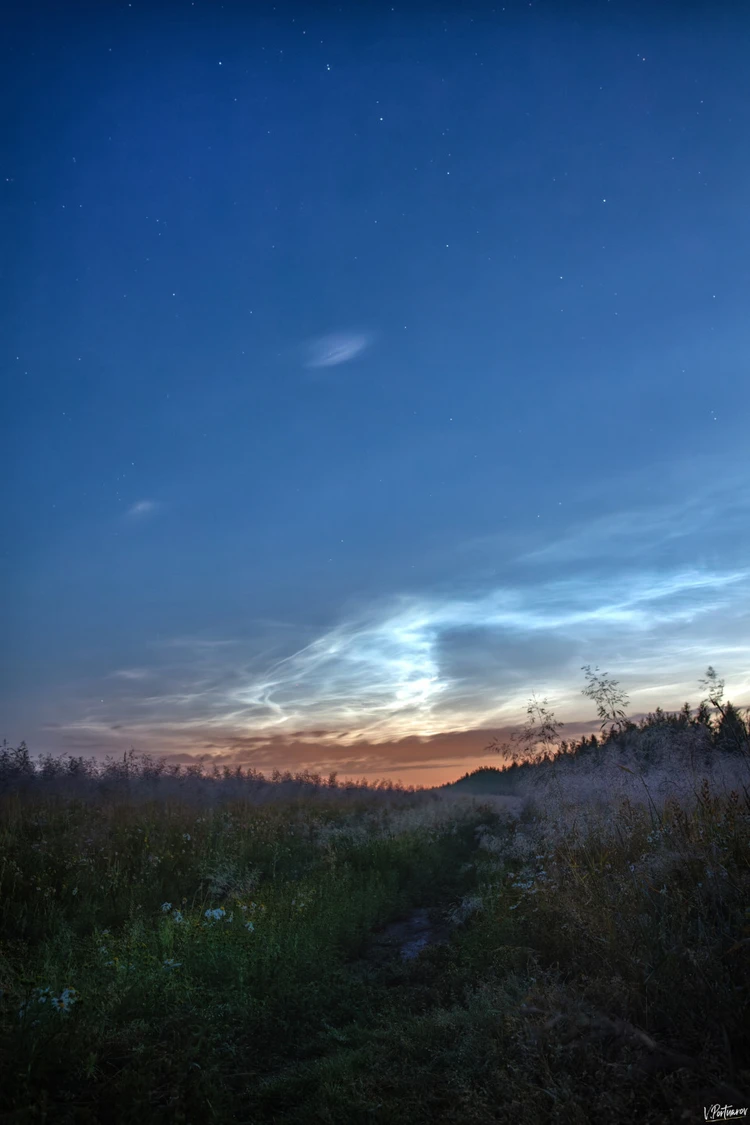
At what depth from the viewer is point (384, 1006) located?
21.6ft

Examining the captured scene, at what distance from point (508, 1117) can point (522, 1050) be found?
0.58 m

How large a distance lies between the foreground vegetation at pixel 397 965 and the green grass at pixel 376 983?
24 mm

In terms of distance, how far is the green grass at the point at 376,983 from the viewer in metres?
4.13

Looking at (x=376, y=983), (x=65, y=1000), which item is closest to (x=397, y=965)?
(x=376, y=983)

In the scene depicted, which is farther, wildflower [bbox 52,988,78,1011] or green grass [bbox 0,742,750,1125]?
wildflower [bbox 52,988,78,1011]

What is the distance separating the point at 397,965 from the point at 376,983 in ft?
1.96

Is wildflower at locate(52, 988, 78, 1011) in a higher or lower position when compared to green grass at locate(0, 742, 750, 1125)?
higher

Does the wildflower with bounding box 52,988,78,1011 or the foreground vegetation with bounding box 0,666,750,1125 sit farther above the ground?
the wildflower with bounding box 52,988,78,1011

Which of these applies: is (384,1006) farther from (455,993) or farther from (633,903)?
(633,903)

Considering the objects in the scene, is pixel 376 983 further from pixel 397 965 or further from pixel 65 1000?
pixel 65 1000

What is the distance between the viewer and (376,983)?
293 inches

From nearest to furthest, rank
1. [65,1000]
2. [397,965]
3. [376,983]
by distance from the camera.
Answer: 1. [65,1000]
2. [376,983]
3. [397,965]

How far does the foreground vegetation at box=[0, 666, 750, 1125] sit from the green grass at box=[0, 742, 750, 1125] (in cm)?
2

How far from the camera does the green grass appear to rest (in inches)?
163
